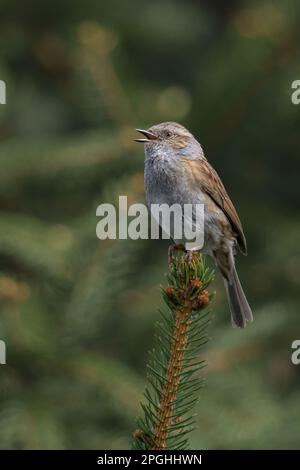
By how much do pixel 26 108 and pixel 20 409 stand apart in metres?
3.19

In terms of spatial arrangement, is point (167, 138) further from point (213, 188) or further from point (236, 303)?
point (236, 303)

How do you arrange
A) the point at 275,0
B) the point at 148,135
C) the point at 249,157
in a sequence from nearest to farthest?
the point at 148,135 → the point at 275,0 → the point at 249,157

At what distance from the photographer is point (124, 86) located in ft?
17.3

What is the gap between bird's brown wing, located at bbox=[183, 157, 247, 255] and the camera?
4855 millimetres

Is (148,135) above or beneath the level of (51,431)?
above

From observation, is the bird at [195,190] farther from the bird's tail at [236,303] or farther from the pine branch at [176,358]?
the pine branch at [176,358]

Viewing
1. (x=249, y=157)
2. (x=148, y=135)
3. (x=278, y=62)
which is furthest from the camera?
(x=249, y=157)

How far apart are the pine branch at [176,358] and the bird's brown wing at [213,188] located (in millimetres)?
1536

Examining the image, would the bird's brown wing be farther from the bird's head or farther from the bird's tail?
the bird's tail

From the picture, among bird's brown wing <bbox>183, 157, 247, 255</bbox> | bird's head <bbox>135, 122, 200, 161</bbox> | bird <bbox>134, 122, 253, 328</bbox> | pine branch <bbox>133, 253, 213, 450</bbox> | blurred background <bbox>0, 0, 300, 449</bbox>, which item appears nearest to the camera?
pine branch <bbox>133, 253, 213, 450</bbox>

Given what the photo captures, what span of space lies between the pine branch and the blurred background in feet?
2.89

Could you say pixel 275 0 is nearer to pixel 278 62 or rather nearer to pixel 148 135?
pixel 278 62

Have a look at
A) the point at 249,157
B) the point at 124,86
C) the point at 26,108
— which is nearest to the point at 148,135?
the point at 124,86

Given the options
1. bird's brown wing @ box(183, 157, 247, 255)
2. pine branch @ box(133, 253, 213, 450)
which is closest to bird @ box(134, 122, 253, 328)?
bird's brown wing @ box(183, 157, 247, 255)
